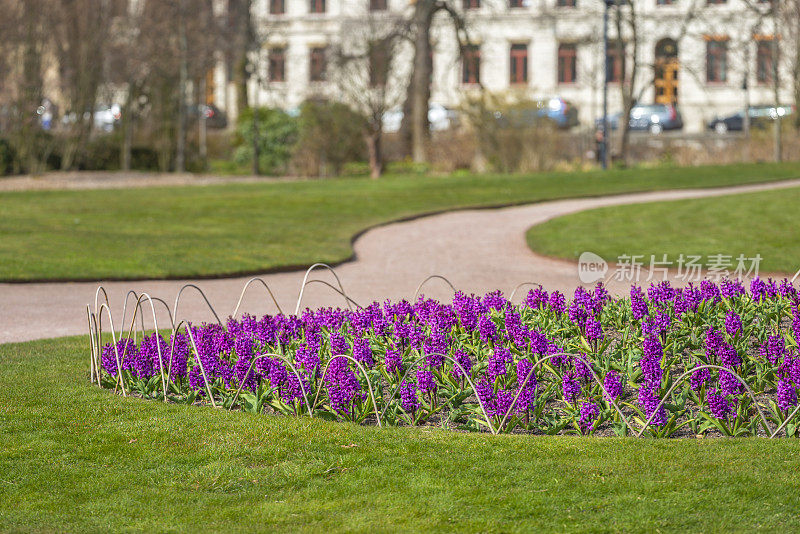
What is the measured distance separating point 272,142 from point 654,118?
20.1 meters

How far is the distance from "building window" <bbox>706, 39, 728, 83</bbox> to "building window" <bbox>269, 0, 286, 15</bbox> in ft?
73.6

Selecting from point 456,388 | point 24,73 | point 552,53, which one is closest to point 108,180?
point 24,73

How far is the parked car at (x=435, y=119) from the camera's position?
3576 cm

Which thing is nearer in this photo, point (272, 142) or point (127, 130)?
point (127, 130)

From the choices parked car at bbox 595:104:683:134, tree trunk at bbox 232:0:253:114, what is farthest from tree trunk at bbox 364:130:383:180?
parked car at bbox 595:104:683:134

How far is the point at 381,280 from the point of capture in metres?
13.7

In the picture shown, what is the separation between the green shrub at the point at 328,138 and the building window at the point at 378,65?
1220mm

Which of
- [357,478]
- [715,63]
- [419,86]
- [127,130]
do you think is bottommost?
[357,478]

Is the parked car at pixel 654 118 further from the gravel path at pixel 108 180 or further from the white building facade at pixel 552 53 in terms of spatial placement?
the gravel path at pixel 108 180

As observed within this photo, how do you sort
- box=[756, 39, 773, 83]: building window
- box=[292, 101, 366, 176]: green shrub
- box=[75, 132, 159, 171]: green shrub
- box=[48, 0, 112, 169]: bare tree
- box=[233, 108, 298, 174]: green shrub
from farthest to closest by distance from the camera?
box=[756, 39, 773, 83]: building window
box=[233, 108, 298, 174]: green shrub
box=[75, 132, 159, 171]: green shrub
box=[292, 101, 366, 176]: green shrub
box=[48, 0, 112, 169]: bare tree

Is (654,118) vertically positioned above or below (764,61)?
below

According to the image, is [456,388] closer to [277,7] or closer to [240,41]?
[240,41]

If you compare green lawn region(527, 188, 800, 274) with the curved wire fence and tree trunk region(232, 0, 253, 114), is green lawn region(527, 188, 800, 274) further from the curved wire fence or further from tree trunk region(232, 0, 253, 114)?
tree trunk region(232, 0, 253, 114)

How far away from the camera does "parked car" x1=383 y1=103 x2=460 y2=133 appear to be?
3576cm
